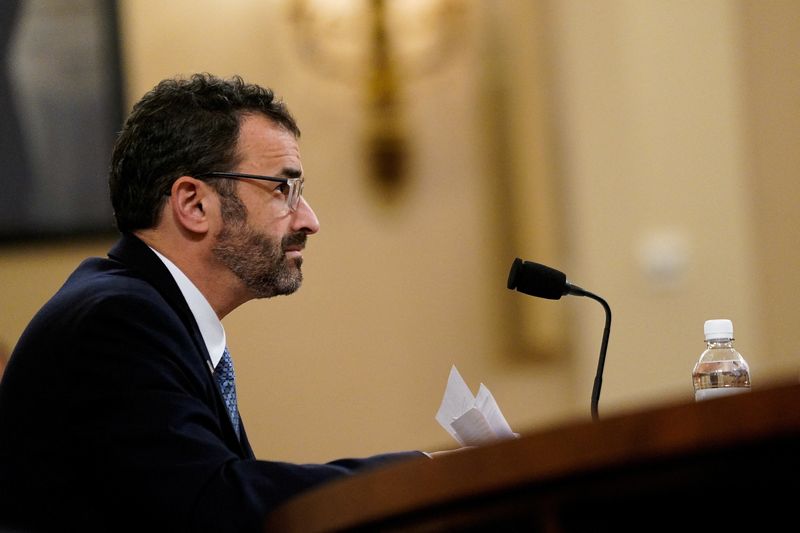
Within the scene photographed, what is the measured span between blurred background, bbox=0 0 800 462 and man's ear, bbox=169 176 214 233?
2063 mm

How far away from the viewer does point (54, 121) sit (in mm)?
4469

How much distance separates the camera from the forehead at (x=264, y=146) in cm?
265

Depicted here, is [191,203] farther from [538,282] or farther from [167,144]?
[538,282]

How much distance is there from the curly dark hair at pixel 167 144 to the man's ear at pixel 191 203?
0.8 inches

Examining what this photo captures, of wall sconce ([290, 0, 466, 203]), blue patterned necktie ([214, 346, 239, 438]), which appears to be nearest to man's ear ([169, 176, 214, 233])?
blue patterned necktie ([214, 346, 239, 438])

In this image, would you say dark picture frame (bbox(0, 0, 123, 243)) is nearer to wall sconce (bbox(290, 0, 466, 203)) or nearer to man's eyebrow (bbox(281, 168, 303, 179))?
wall sconce (bbox(290, 0, 466, 203))

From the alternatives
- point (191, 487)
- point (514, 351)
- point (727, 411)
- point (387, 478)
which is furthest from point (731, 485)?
point (514, 351)

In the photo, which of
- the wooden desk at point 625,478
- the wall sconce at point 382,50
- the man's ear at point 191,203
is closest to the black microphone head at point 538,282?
the man's ear at point 191,203

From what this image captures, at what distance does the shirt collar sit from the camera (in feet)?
7.95

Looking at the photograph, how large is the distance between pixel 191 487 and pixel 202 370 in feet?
1.21

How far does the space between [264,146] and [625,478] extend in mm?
1841

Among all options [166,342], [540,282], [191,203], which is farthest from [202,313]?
[540,282]

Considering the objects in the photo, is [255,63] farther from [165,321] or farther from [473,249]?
[165,321]

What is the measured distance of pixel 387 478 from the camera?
109 cm
